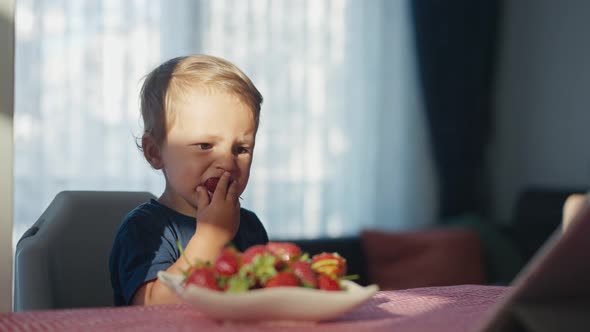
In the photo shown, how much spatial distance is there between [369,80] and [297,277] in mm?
3712

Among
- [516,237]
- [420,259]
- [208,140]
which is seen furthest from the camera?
[516,237]

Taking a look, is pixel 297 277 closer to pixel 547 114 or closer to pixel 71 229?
pixel 71 229

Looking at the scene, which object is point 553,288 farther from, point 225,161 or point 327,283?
point 225,161

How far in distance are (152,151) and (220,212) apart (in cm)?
30

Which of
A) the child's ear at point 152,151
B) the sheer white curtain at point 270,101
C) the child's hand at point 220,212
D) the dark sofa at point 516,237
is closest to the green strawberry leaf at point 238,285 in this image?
the child's hand at point 220,212

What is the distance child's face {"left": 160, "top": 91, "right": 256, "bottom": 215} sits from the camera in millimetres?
1539

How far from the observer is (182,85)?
160 cm

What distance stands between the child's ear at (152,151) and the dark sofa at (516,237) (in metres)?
2.56

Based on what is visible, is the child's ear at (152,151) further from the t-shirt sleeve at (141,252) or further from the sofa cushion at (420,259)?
the sofa cushion at (420,259)

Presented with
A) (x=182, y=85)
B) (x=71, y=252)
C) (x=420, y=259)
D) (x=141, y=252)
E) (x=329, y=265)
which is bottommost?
(x=420, y=259)

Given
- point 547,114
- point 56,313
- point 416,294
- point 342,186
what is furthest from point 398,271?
point 56,313

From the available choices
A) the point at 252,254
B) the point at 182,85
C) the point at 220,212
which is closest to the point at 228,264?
the point at 252,254

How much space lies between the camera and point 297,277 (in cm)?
94

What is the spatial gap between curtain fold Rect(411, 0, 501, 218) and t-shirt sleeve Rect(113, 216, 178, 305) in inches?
134
